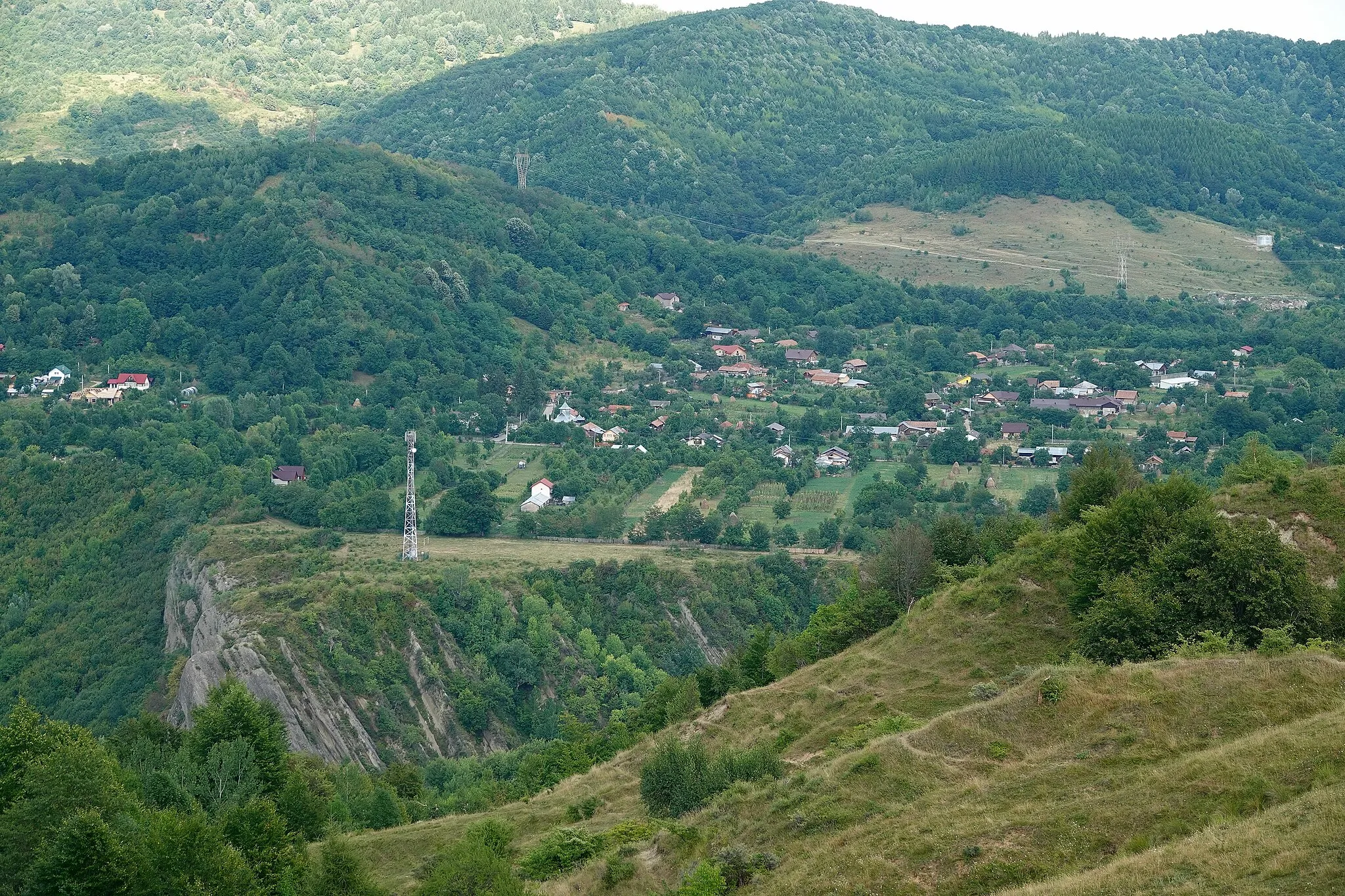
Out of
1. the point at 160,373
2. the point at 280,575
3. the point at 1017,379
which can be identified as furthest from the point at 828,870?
the point at 1017,379

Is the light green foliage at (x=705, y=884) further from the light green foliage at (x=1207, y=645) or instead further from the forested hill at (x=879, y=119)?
the forested hill at (x=879, y=119)

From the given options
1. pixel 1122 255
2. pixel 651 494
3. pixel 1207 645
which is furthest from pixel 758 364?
pixel 1207 645

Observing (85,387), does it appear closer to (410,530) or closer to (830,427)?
(410,530)

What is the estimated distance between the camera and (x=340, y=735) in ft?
155

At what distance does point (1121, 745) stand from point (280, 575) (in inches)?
1431

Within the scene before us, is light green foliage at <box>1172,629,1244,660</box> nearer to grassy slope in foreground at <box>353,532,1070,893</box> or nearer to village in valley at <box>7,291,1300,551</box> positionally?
grassy slope in foreground at <box>353,532,1070,893</box>

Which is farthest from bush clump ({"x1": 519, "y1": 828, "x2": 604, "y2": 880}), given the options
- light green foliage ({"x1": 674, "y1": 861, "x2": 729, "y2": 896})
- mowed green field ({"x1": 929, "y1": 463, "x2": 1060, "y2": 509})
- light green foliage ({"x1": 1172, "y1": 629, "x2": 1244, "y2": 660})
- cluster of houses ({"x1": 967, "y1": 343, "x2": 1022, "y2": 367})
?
cluster of houses ({"x1": 967, "y1": 343, "x2": 1022, "y2": 367})

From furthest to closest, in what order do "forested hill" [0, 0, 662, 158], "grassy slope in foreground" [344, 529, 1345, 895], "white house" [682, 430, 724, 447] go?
1. "forested hill" [0, 0, 662, 158]
2. "white house" [682, 430, 724, 447]
3. "grassy slope in foreground" [344, 529, 1345, 895]

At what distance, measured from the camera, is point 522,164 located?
141m

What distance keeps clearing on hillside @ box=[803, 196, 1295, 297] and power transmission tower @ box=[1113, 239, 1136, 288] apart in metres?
0.32

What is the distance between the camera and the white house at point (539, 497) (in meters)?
65.2

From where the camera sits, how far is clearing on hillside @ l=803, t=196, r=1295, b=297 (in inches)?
4550

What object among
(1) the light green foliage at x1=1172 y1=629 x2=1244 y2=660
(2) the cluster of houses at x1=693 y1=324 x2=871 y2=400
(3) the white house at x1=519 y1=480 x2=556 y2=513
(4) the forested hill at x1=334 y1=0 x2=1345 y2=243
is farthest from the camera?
(4) the forested hill at x1=334 y1=0 x2=1345 y2=243

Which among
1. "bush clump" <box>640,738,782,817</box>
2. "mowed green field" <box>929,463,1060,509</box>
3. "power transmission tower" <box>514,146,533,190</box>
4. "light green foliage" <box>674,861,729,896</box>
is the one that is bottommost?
"mowed green field" <box>929,463,1060,509</box>
